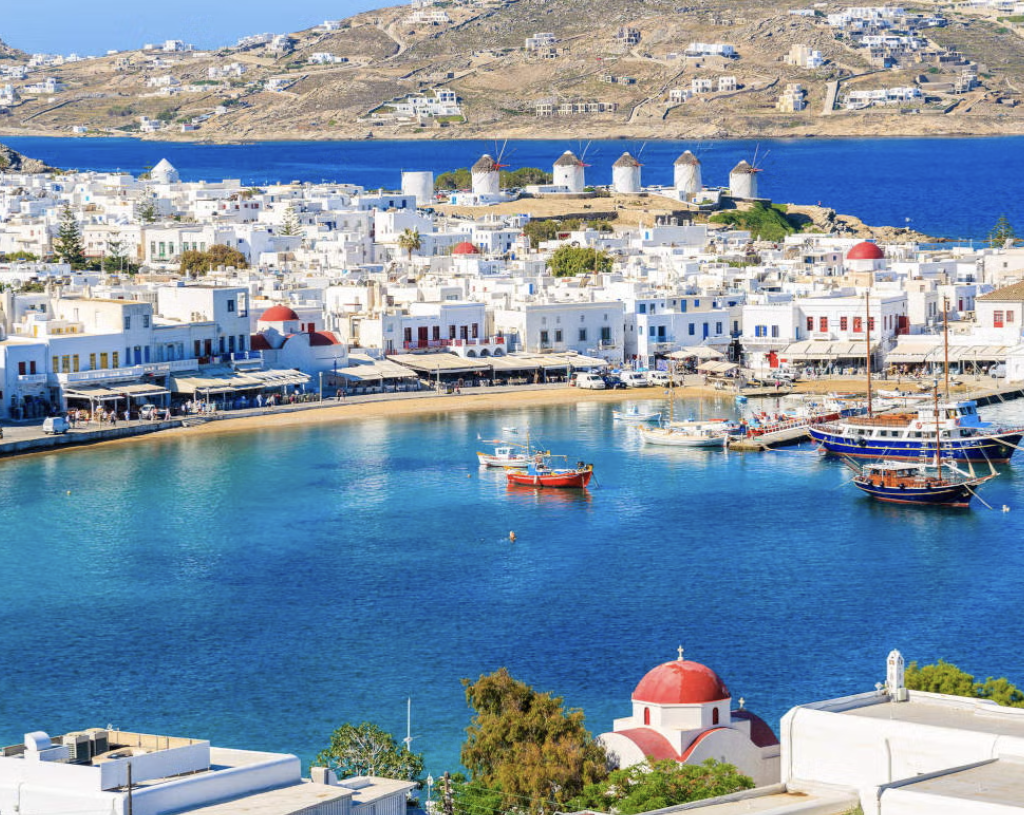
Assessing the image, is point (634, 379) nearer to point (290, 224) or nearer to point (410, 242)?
point (410, 242)

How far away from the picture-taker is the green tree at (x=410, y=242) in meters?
87.3

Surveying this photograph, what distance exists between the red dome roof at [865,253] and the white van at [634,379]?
51.8ft

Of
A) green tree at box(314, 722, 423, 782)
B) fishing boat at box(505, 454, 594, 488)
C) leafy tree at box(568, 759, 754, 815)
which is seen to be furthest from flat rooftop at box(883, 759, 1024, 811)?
fishing boat at box(505, 454, 594, 488)

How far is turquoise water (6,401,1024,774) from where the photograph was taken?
2994 centimetres

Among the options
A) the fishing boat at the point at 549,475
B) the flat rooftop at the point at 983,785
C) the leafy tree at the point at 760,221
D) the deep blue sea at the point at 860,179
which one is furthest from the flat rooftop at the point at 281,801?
the deep blue sea at the point at 860,179

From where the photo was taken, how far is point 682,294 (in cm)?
6975

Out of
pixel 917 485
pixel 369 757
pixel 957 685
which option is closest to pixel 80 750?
pixel 369 757

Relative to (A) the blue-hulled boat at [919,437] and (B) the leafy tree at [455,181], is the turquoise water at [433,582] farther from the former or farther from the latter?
(B) the leafy tree at [455,181]

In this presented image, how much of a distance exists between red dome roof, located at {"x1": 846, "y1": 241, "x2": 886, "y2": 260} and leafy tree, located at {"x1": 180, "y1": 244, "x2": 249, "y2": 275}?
2211 centimetres

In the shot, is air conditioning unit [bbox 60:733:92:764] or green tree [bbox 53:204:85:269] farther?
green tree [bbox 53:204:85:269]

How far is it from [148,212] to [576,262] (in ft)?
84.3

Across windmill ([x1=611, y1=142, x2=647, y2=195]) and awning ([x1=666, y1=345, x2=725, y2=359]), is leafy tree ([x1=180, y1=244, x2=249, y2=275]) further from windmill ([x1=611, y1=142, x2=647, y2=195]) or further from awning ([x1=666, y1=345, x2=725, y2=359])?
windmill ([x1=611, y1=142, x2=647, y2=195])

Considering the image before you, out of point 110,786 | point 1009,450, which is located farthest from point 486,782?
point 1009,450

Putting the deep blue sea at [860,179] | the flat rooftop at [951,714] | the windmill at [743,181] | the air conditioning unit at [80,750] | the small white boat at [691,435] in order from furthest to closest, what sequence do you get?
the deep blue sea at [860,179] → the windmill at [743,181] → the small white boat at [691,435] → the flat rooftop at [951,714] → the air conditioning unit at [80,750]
